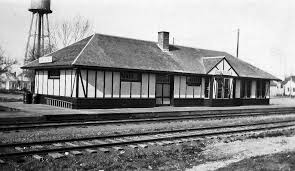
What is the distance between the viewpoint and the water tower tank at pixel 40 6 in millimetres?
41125

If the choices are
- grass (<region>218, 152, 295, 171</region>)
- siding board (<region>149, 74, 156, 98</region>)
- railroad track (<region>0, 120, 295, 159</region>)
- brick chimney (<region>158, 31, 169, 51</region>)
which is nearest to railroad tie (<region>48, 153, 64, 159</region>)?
railroad track (<region>0, 120, 295, 159</region>)

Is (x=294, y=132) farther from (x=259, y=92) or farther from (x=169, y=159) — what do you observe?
(x=259, y=92)

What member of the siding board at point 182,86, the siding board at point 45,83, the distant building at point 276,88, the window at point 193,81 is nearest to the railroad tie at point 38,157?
the siding board at point 45,83

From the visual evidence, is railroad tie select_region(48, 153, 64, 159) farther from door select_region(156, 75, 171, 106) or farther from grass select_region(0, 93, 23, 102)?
grass select_region(0, 93, 23, 102)

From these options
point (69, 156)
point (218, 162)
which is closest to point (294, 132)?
point (218, 162)

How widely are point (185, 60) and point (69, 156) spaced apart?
2340 centimetres

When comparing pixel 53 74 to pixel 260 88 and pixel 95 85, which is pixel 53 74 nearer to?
pixel 95 85

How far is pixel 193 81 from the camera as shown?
1190 inches

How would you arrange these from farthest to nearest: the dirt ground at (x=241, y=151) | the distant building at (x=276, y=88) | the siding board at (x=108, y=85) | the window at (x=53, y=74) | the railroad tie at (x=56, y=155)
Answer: the distant building at (x=276, y=88) < the window at (x=53, y=74) < the siding board at (x=108, y=85) < the railroad tie at (x=56, y=155) < the dirt ground at (x=241, y=151)

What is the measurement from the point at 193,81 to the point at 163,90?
3.31m

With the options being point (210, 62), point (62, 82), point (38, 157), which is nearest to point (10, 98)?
point (62, 82)

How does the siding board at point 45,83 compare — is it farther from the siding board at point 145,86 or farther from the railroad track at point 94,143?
the railroad track at point 94,143

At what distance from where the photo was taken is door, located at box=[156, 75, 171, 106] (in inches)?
1102

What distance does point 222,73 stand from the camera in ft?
104
